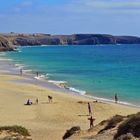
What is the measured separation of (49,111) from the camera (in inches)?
1287

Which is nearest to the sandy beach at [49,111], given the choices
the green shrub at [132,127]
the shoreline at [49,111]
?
the shoreline at [49,111]

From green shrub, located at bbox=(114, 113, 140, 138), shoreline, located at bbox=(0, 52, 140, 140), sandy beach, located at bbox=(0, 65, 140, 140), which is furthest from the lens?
shoreline, located at bbox=(0, 52, 140, 140)

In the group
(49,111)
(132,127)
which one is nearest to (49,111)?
(49,111)

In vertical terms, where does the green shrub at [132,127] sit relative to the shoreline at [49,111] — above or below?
above

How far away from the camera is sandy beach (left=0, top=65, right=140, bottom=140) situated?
82.8 ft

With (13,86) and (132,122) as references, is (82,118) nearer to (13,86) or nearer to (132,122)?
(132,122)

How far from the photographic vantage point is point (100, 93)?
45656mm

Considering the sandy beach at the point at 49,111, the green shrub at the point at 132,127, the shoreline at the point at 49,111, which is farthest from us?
the shoreline at the point at 49,111

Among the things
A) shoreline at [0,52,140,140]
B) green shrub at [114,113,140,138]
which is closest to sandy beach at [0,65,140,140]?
shoreline at [0,52,140,140]

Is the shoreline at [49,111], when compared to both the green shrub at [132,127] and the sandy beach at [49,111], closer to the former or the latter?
the sandy beach at [49,111]

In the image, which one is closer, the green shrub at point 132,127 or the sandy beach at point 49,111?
the green shrub at point 132,127

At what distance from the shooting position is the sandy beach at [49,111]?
82.8 feet

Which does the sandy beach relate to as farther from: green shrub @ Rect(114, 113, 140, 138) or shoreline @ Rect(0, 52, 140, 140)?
green shrub @ Rect(114, 113, 140, 138)

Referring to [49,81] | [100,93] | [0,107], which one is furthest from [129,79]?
[0,107]
